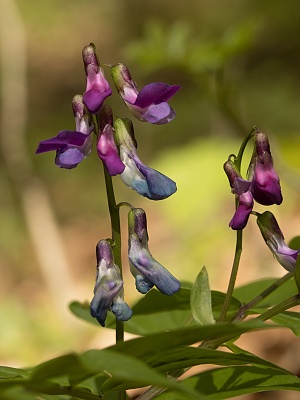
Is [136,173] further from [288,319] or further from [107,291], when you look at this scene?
[288,319]

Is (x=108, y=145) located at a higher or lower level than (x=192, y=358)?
higher

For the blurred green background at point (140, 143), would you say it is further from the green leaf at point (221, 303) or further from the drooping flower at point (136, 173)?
the drooping flower at point (136, 173)

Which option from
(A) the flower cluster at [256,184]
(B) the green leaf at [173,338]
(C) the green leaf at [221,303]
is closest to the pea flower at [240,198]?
(A) the flower cluster at [256,184]

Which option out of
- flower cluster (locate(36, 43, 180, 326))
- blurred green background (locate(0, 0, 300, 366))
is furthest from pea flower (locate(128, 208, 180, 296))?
blurred green background (locate(0, 0, 300, 366))

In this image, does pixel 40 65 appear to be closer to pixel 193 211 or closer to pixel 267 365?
pixel 193 211

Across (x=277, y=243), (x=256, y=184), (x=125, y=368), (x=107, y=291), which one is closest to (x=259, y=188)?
(x=256, y=184)

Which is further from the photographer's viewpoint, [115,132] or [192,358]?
[115,132]

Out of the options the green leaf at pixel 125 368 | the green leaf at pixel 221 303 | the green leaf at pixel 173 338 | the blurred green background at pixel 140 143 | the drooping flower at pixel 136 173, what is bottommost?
the green leaf at pixel 125 368

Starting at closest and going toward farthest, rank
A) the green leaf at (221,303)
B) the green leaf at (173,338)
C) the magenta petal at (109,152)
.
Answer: the green leaf at (173,338), the magenta petal at (109,152), the green leaf at (221,303)
